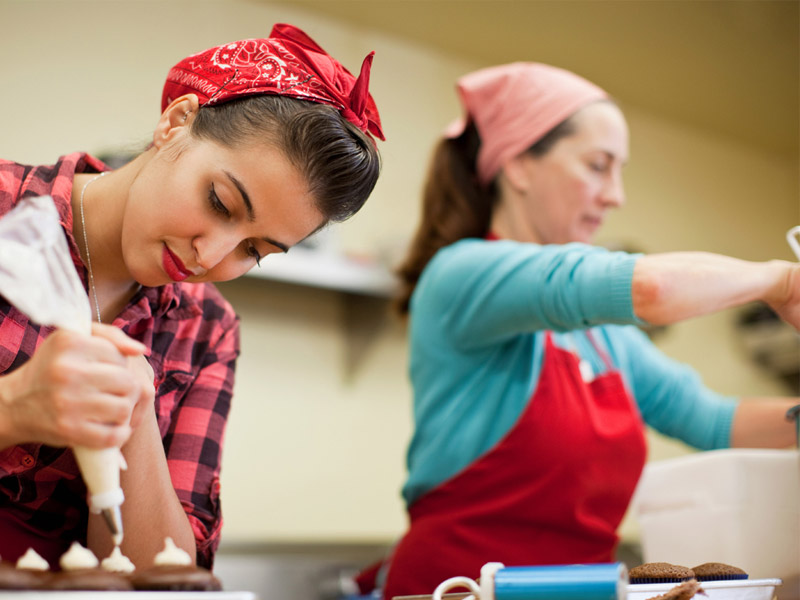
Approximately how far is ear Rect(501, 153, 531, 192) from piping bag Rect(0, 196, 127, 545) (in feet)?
A: 3.64

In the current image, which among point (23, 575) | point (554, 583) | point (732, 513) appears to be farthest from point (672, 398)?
point (23, 575)

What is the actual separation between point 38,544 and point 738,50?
282 centimetres

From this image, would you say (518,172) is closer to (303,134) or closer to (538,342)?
(538,342)

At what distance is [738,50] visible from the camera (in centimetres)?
301

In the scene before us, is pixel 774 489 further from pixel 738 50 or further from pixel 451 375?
pixel 738 50

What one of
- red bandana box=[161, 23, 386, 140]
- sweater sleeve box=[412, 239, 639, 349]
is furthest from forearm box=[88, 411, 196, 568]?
sweater sleeve box=[412, 239, 639, 349]

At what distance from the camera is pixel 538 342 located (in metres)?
1.49

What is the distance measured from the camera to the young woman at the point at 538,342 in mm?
1140

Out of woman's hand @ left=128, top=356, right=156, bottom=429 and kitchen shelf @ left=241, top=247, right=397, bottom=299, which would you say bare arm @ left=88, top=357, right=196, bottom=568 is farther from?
kitchen shelf @ left=241, top=247, right=397, bottom=299

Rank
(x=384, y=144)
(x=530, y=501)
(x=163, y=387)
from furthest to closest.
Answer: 1. (x=384, y=144)
2. (x=530, y=501)
3. (x=163, y=387)

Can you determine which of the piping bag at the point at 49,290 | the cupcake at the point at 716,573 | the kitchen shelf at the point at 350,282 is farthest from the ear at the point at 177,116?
the kitchen shelf at the point at 350,282

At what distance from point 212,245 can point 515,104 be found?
0.91 m

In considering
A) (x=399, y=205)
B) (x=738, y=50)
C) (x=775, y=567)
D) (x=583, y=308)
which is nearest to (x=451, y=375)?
(x=583, y=308)

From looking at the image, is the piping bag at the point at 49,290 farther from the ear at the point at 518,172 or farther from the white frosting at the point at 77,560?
the ear at the point at 518,172
